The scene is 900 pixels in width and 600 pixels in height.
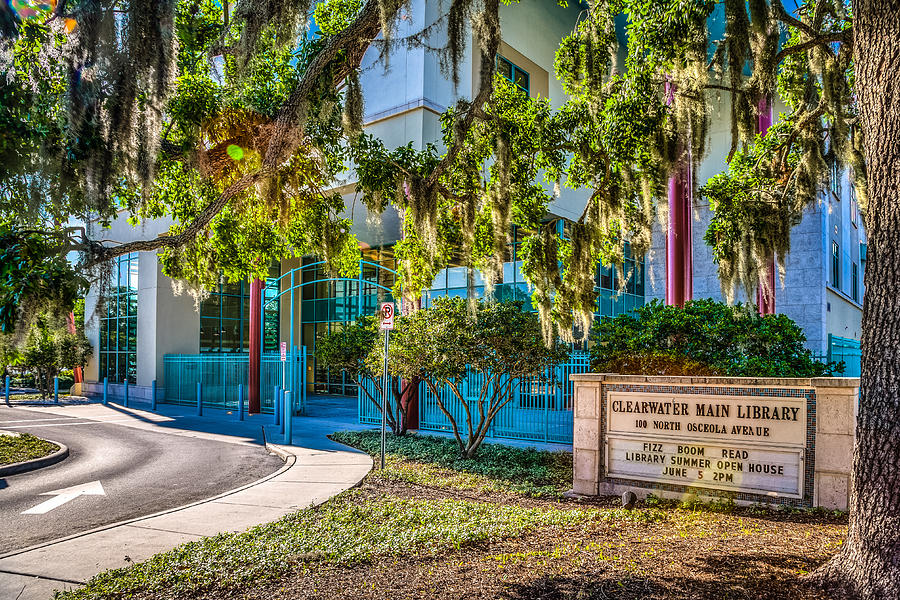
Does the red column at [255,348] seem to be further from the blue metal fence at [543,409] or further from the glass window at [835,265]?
the glass window at [835,265]

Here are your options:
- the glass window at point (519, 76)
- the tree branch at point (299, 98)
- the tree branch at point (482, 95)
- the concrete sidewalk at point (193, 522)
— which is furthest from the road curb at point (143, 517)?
the glass window at point (519, 76)

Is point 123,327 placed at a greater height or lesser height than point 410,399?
greater

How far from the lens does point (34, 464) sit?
11289 millimetres

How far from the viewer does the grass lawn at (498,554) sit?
4.26 m

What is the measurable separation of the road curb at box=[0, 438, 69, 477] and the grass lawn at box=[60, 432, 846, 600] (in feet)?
22.9

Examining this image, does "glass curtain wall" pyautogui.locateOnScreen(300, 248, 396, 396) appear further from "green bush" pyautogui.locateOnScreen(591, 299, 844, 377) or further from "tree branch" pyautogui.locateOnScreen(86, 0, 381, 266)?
"tree branch" pyautogui.locateOnScreen(86, 0, 381, 266)

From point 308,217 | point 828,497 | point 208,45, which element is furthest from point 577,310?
point 208,45

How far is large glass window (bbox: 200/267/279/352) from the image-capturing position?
29.2 metres

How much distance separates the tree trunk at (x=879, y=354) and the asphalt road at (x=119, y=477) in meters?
7.61

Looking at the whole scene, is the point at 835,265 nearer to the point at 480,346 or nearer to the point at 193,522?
the point at 480,346

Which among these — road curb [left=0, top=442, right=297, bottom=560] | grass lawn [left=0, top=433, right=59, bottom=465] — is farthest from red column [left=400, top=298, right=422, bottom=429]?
grass lawn [left=0, top=433, right=59, bottom=465]

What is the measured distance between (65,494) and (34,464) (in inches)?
122

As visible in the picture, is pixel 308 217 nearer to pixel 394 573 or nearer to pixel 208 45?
pixel 208 45

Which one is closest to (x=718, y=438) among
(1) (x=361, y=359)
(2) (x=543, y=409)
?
(2) (x=543, y=409)
